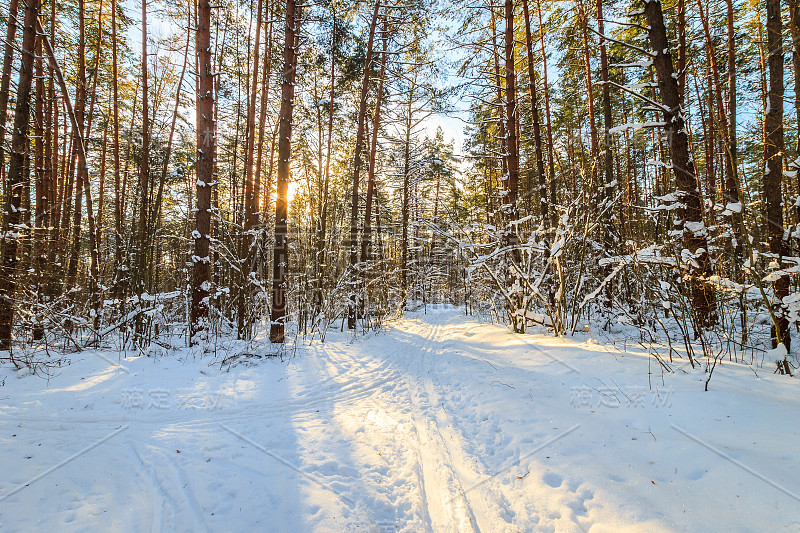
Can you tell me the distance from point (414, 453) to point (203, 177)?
22.3 feet

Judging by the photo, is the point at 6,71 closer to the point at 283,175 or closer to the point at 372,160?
the point at 283,175

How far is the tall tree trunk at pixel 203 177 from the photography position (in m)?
6.59

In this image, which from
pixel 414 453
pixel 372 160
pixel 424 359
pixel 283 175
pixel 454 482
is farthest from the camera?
pixel 372 160

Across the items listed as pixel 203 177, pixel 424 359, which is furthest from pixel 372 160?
pixel 424 359

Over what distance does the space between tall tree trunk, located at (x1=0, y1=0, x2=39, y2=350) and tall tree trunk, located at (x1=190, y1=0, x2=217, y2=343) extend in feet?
8.05

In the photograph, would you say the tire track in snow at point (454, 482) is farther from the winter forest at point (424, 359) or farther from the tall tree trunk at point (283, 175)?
the tall tree trunk at point (283, 175)

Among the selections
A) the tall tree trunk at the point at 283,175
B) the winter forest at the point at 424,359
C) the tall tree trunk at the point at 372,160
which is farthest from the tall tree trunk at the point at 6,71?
the tall tree trunk at the point at 372,160

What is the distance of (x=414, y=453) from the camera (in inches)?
114

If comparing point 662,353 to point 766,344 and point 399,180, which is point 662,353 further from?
point 399,180

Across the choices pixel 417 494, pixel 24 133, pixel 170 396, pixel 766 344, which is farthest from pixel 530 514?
pixel 24 133

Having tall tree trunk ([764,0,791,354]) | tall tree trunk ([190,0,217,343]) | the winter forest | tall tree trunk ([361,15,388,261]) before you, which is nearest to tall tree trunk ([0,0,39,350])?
the winter forest

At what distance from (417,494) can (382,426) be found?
3.81ft

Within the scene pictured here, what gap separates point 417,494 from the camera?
7.61 feet

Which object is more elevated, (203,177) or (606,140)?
(606,140)
